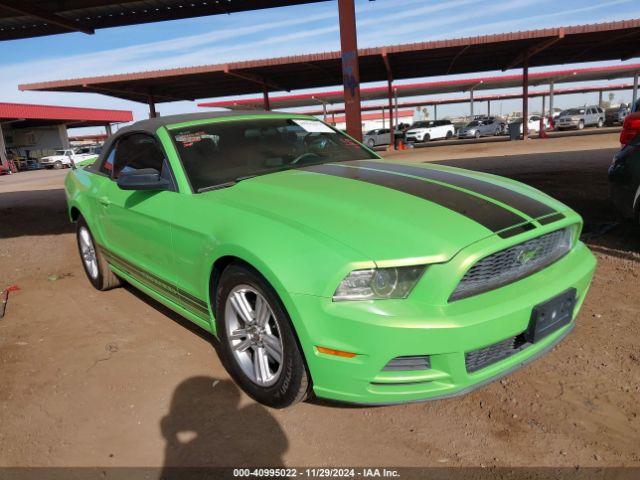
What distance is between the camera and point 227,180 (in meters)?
3.11

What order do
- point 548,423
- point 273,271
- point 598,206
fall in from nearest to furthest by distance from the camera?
point 273,271 < point 548,423 < point 598,206

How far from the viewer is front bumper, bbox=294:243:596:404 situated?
6.52 ft

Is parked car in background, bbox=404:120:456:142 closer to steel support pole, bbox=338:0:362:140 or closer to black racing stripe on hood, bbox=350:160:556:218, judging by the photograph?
steel support pole, bbox=338:0:362:140

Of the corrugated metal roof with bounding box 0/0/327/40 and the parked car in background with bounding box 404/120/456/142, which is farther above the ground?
the corrugated metal roof with bounding box 0/0/327/40

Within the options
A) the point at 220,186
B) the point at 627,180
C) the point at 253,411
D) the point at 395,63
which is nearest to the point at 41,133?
the point at 395,63

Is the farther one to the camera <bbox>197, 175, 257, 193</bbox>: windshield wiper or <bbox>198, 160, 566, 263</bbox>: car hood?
<bbox>197, 175, 257, 193</bbox>: windshield wiper

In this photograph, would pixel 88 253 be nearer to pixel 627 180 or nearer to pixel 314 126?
pixel 314 126

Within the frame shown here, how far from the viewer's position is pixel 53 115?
133 feet

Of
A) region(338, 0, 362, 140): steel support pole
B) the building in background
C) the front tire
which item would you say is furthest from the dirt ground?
the building in background

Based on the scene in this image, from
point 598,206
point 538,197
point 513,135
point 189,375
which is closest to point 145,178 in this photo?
point 189,375

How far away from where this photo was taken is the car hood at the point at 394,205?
83.4 inches

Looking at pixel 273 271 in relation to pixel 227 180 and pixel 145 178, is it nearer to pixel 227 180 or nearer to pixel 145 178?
pixel 227 180

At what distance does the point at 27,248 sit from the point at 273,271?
20.0 ft

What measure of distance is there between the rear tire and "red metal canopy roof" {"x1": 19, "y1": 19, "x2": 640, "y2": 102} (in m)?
18.4
